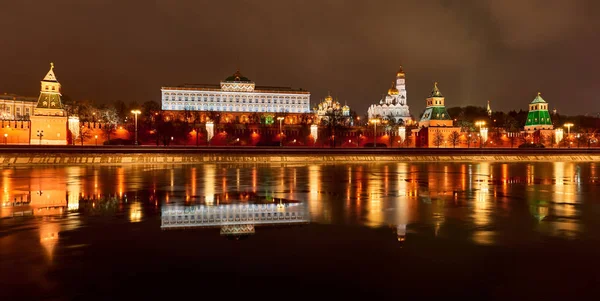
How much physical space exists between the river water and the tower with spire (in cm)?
5546

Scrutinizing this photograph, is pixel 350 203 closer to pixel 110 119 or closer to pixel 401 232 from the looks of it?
pixel 401 232

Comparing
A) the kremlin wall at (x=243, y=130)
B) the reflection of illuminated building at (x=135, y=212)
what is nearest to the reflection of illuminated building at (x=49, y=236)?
the reflection of illuminated building at (x=135, y=212)

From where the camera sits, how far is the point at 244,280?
6.20 metres

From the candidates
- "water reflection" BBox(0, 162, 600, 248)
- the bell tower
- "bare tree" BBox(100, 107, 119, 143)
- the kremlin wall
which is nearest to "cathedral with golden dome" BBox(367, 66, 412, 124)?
the bell tower

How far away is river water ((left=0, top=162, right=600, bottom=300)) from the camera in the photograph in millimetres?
5973

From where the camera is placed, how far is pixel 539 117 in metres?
85.8

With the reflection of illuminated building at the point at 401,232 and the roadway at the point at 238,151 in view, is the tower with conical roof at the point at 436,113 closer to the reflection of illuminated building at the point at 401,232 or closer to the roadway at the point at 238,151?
the roadway at the point at 238,151

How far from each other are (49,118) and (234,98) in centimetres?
7181

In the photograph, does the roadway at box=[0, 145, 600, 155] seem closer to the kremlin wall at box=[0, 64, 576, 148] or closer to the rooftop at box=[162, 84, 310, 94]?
the kremlin wall at box=[0, 64, 576, 148]

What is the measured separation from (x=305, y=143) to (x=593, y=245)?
226 ft

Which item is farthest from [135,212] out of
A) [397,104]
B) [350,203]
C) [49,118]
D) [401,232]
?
[397,104]

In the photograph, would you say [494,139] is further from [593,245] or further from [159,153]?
[593,245]

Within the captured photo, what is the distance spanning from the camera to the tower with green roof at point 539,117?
85.1 metres

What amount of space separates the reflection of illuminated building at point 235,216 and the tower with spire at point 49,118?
5964cm
